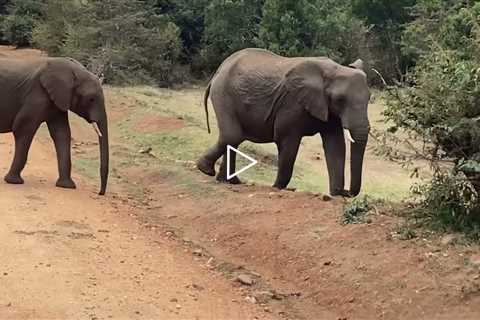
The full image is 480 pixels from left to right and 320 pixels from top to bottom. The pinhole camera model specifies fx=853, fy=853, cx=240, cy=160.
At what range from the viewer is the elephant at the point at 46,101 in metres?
13.1

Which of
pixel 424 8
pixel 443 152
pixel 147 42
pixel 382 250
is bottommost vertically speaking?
pixel 147 42

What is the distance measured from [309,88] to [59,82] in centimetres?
388

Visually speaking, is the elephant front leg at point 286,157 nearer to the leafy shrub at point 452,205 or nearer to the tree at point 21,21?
the leafy shrub at point 452,205

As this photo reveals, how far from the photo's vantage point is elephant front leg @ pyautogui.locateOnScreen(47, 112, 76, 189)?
43.7 feet

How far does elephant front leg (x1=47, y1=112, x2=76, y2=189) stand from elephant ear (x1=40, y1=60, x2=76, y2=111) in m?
0.42

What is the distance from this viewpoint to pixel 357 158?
12.7m

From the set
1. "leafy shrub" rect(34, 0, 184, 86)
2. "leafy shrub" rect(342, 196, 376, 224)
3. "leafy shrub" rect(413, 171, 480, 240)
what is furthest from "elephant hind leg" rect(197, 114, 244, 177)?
"leafy shrub" rect(34, 0, 184, 86)

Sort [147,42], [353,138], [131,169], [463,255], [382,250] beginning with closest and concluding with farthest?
[463,255], [382,250], [353,138], [131,169], [147,42]

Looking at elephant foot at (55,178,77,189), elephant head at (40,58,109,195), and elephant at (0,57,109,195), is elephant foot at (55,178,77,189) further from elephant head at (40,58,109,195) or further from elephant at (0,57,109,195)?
elephant head at (40,58,109,195)

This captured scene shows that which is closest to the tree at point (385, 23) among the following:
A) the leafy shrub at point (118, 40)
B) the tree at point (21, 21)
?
the leafy shrub at point (118, 40)

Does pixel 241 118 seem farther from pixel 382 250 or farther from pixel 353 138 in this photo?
pixel 382 250

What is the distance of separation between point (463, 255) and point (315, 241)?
208cm

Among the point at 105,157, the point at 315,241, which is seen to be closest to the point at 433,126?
the point at 315,241

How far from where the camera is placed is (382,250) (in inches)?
333
